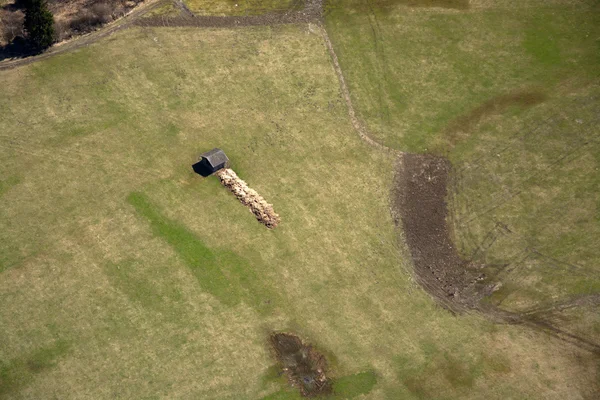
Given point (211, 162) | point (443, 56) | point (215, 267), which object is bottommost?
point (215, 267)

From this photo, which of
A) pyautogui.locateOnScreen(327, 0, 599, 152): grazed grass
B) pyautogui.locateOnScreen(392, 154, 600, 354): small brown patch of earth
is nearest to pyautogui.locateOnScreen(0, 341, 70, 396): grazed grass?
pyautogui.locateOnScreen(392, 154, 600, 354): small brown patch of earth

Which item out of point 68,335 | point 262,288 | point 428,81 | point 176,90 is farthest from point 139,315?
point 428,81

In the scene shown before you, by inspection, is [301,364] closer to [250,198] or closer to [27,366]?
[250,198]

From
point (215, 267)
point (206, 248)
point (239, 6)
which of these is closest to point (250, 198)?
point (206, 248)

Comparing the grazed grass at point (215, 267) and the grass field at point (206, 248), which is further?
the grazed grass at point (215, 267)

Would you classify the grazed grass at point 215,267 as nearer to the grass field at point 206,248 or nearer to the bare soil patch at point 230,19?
the grass field at point 206,248

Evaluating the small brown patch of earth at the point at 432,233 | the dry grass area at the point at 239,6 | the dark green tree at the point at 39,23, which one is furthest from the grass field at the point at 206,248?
the dry grass area at the point at 239,6
